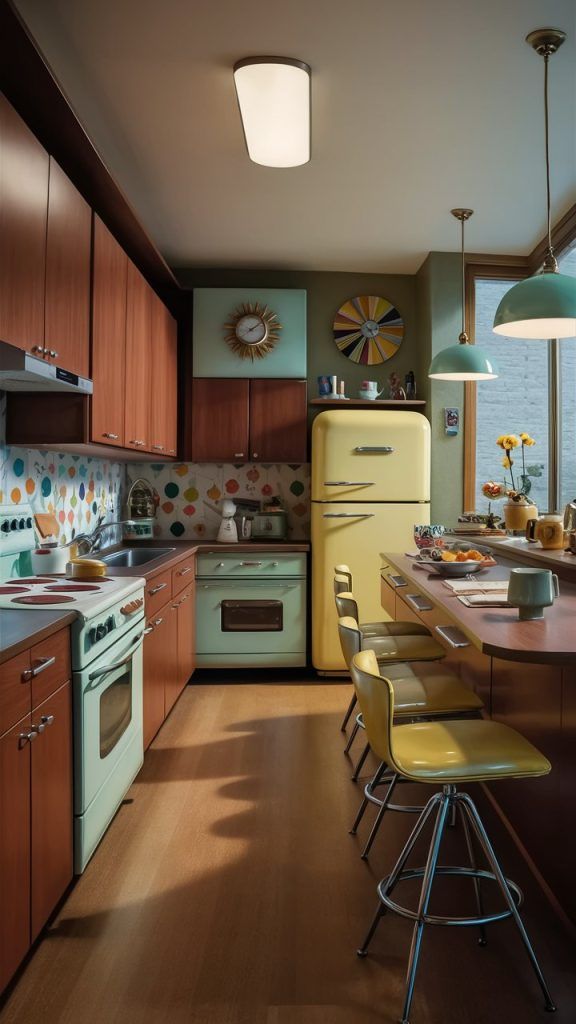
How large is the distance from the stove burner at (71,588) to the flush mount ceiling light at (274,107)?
1.98m

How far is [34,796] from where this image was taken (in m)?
1.82

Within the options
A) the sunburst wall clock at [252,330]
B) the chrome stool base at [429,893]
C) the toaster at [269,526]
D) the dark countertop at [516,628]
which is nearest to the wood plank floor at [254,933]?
the chrome stool base at [429,893]

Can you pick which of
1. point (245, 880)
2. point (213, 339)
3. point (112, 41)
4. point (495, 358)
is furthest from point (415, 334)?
point (245, 880)

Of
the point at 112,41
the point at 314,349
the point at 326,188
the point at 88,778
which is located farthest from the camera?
the point at 314,349

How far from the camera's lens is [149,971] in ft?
6.03

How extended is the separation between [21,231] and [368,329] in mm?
3282

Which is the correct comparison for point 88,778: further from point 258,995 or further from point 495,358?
point 495,358

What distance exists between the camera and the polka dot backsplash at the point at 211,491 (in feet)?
17.1

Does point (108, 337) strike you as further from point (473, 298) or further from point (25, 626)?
point (473, 298)

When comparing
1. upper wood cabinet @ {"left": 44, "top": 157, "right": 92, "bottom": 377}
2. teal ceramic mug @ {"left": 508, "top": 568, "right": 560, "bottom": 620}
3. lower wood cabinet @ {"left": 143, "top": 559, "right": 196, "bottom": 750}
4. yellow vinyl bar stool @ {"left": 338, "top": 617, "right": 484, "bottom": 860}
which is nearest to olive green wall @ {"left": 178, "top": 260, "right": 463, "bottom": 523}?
lower wood cabinet @ {"left": 143, "top": 559, "right": 196, "bottom": 750}

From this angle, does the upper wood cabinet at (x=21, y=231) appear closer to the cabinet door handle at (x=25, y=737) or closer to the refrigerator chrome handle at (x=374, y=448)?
the cabinet door handle at (x=25, y=737)

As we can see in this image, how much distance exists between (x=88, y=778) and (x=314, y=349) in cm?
364

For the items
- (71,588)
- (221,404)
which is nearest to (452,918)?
(71,588)

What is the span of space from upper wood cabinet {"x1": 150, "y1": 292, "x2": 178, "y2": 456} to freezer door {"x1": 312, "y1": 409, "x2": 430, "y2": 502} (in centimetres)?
94
